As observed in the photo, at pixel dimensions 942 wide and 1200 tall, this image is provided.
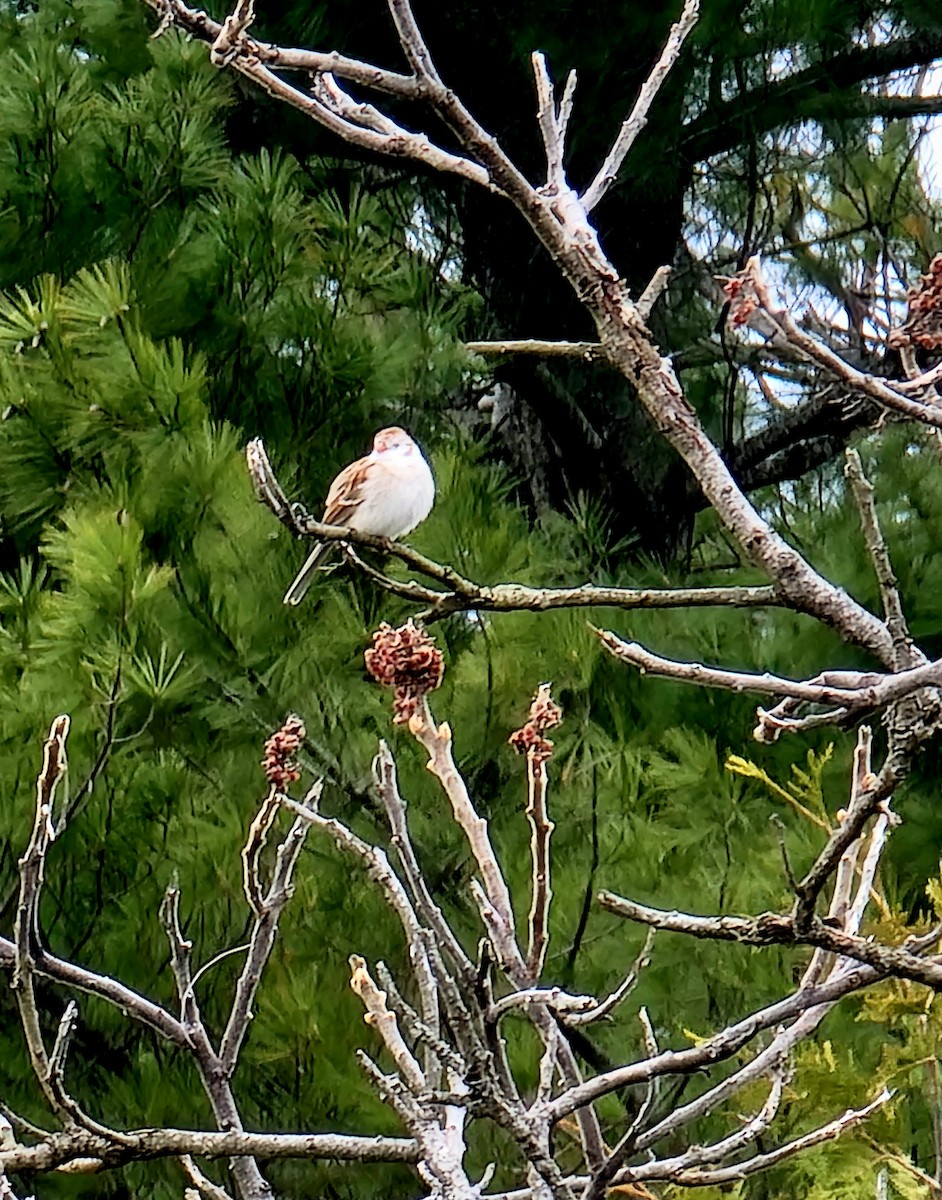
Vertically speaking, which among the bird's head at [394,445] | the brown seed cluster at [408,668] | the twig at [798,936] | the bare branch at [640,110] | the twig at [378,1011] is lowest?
the twig at [378,1011]

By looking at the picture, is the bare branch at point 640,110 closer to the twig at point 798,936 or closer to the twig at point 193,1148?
the twig at point 798,936

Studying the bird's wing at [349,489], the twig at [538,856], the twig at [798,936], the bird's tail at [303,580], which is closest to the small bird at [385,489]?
the bird's wing at [349,489]

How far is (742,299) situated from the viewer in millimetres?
870

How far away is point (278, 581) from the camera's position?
2.46 m

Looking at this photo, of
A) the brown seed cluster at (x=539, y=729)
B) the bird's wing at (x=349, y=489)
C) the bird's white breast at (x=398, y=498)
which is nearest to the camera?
the brown seed cluster at (x=539, y=729)

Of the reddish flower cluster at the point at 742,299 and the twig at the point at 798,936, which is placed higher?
the reddish flower cluster at the point at 742,299

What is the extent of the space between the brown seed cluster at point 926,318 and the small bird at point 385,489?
164 cm

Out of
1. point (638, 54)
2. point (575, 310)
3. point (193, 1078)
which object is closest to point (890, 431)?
point (575, 310)

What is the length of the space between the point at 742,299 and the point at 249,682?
1622mm

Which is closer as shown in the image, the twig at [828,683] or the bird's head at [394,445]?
the twig at [828,683]

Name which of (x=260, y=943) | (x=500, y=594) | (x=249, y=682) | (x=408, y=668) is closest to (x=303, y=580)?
(x=249, y=682)

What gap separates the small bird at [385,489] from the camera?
8.50ft

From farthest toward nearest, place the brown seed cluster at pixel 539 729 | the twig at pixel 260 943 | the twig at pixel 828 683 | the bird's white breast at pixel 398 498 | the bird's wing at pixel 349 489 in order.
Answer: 1. the bird's wing at pixel 349 489
2. the bird's white breast at pixel 398 498
3. the twig at pixel 260 943
4. the brown seed cluster at pixel 539 729
5. the twig at pixel 828 683

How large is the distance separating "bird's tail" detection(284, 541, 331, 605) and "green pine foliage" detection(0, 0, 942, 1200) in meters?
0.02
